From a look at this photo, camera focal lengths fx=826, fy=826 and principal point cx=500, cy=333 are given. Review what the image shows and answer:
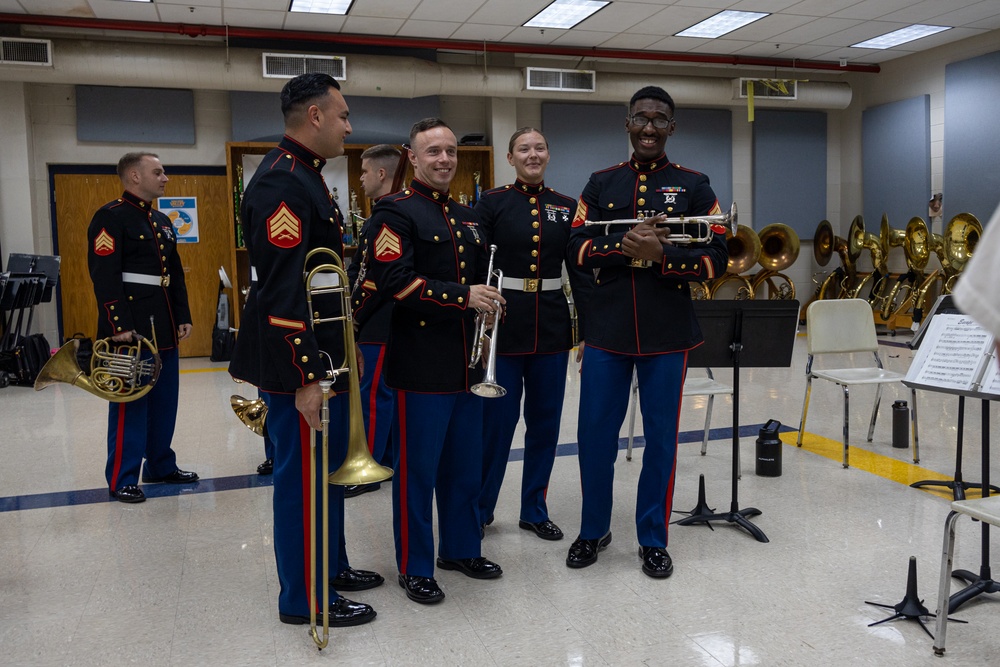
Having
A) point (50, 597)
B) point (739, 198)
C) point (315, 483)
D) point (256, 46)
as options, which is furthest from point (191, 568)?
point (739, 198)

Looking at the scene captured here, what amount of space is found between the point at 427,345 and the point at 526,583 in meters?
0.96

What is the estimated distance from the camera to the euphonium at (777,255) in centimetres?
1135

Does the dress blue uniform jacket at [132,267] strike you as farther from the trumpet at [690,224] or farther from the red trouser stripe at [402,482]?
the trumpet at [690,224]

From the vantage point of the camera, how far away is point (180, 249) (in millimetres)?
9680

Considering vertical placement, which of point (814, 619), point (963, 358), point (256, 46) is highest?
point (256, 46)

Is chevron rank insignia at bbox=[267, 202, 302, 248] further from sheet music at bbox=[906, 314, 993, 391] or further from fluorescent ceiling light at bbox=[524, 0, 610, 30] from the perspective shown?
fluorescent ceiling light at bbox=[524, 0, 610, 30]

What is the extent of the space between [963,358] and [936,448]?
2.17m

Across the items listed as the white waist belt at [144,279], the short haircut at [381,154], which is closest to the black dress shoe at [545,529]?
the short haircut at [381,154]

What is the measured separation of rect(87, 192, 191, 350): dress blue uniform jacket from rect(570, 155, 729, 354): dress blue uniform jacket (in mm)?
2331

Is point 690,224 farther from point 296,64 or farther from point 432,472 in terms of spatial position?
point 296,64

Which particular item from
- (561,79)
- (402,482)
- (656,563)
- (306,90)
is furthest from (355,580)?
(561,79)

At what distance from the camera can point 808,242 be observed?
1212 centimetres

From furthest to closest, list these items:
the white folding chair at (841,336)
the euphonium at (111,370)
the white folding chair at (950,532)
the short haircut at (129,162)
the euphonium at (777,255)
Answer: the euphonium at (777,255), the white folding chair at (841,336), the short haircut at (129,162), the euphonium at (111,370), the white folding chair at (950,532)

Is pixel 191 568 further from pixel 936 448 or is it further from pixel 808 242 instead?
pixel 808 242
